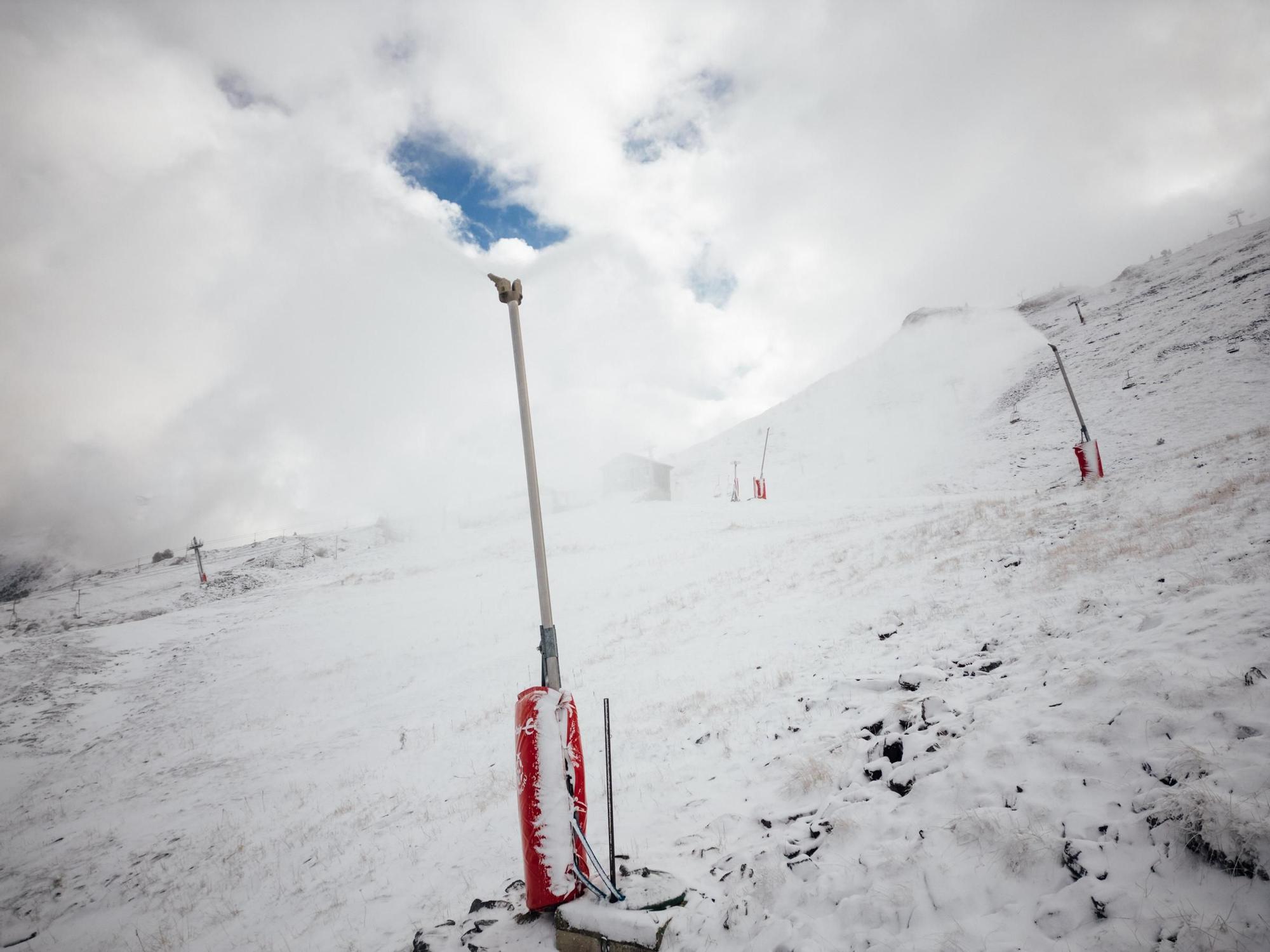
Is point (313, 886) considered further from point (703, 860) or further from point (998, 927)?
point (998, 927)

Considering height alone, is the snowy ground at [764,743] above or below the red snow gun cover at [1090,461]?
below

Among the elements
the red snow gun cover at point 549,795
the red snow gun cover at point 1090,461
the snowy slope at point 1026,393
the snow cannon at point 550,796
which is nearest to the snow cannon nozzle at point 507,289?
the snow cannon at point 550,796

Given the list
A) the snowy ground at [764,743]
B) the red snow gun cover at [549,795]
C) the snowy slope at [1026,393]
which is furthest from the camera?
the snowy slope at [1026,393]

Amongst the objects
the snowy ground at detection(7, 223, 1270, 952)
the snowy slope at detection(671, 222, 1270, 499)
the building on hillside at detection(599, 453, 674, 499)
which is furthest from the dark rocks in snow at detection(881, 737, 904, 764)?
the building on hillside at detection(599, 453, 674, 499)

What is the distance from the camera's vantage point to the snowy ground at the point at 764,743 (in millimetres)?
3627

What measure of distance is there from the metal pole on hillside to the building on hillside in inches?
2265

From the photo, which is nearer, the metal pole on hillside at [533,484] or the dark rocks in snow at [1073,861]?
the dark rocks in snow at [1073,861]

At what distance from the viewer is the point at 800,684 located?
339 inches

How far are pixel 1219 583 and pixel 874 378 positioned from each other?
10158cm

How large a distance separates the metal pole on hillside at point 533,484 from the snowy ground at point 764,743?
2372 millimetres

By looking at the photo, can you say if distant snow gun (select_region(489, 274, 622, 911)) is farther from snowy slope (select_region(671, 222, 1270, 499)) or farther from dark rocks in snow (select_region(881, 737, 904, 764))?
snowy slope (select_region(671, 222, 1270, 499))

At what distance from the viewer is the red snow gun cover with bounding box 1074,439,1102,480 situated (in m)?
23.2

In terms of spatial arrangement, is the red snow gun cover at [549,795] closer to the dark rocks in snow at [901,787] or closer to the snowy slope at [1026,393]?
the dark rocks in snow at [901,787]

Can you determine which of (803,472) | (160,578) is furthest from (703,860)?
(160,578)
